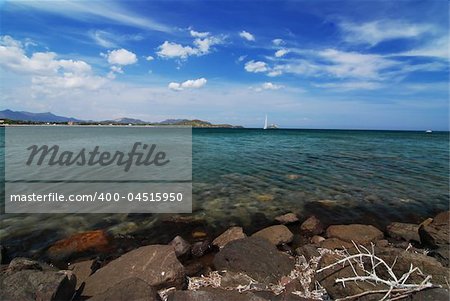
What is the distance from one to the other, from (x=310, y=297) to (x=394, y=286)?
1.94 metres

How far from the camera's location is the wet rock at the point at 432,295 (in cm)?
492

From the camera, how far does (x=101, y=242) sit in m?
9.85

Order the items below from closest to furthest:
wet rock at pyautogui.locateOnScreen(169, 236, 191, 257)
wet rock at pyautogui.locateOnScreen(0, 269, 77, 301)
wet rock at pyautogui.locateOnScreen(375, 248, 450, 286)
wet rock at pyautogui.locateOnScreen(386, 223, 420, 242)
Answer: wet rock at pyautogui.locateOnScreen(0, 269, 77, 301) < wet rock at pyautogui.locateOnScreen(375, 248, 450, 286) < wet rock at pyautogui.locateOnScreen(169, 236, 191, 257) < wet rock at pyautogui.locateOnScreen(386, 223, 420, 242)

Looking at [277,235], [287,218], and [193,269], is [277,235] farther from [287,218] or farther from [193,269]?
[193,269]

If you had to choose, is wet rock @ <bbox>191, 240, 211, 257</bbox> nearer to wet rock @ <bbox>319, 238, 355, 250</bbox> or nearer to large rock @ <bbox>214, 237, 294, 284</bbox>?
large rock @ <bbox>214, 237, 294, 284</bbox>

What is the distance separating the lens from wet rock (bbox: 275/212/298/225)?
12.0 metres

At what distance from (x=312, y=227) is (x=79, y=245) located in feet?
28.7

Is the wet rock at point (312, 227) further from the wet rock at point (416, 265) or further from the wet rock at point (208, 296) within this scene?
the wet rock at point (208, 296)

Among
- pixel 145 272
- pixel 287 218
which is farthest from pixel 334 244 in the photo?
pixel 145 272

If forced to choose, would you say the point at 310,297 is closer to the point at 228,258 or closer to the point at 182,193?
the point at 228,258

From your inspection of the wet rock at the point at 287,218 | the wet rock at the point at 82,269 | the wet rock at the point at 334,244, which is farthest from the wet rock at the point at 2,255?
the wet rock at the point at 334,244

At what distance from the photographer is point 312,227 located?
11.3 m

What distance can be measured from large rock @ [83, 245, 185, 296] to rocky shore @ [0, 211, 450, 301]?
0.08 ft

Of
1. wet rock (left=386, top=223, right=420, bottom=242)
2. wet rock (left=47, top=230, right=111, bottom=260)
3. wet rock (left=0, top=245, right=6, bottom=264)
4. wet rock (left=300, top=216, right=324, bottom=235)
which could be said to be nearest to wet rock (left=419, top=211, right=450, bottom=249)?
wet rock (left=386, top=223, right=420, bottom=242)
